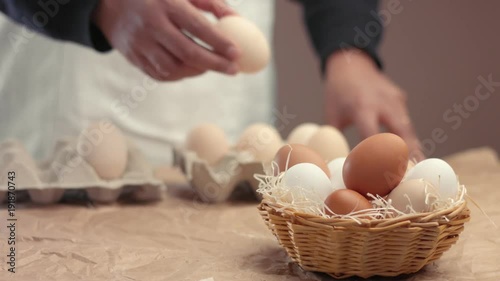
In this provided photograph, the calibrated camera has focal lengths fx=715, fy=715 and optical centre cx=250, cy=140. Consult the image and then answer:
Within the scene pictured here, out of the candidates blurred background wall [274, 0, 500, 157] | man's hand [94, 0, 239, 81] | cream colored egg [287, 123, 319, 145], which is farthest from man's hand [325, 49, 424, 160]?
blurred background wall [274, 0, 500, 157]

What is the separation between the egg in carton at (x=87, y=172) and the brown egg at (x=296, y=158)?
36 cm

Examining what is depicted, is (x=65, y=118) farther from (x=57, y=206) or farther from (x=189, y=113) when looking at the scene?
(x=57, y=206)

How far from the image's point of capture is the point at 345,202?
769 millimetres

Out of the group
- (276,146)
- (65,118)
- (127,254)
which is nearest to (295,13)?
(65,118)

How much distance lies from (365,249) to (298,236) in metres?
0.08

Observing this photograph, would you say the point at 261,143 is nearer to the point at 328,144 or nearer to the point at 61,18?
the point at 328,144

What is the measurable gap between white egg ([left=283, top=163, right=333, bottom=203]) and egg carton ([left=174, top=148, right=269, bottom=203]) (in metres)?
0.36

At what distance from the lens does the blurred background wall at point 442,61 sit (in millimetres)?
2541

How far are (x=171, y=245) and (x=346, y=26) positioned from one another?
0.80 metres

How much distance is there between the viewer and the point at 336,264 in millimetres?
792

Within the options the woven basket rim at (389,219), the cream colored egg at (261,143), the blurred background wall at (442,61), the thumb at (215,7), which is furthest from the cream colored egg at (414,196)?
the blurred background wall at (442,61)

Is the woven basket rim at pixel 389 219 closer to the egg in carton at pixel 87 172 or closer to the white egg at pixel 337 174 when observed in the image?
the white egg at pixel 337 174

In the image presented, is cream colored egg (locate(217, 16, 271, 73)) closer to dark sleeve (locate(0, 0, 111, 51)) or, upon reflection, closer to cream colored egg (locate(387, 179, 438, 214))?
dark sleeve (locate(0, 0, 111, 51))

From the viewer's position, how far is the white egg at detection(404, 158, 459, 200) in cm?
81
